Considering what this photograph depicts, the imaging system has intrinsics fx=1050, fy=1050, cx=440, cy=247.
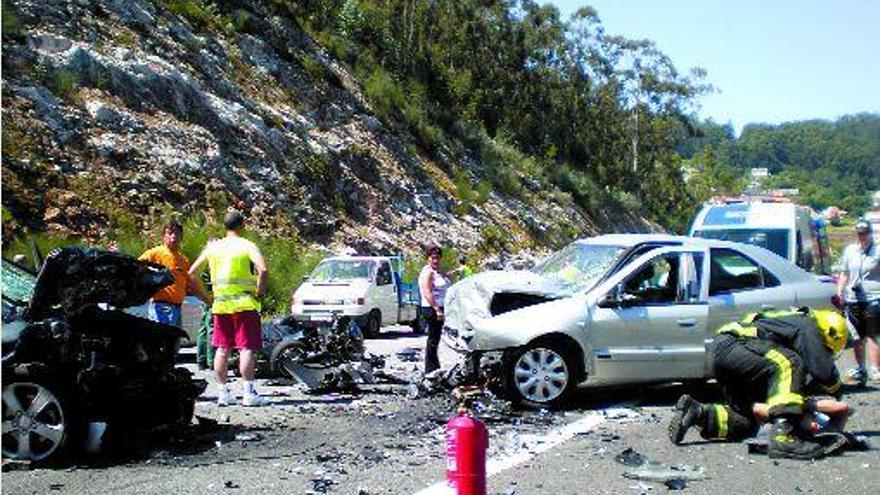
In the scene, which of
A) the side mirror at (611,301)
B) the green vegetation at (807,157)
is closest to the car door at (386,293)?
the side mirror at (611,301)

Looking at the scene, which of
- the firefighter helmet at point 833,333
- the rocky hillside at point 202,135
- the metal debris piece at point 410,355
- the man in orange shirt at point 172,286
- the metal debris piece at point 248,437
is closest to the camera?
the firefighter helmet at point 833,333

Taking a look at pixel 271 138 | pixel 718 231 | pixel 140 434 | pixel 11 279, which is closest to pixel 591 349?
pixel 140 434

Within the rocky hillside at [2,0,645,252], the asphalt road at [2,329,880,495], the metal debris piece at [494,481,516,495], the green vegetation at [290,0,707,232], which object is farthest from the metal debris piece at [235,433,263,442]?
the green vegetation at [290,0,707,232]

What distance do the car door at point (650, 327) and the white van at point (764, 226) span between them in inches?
327

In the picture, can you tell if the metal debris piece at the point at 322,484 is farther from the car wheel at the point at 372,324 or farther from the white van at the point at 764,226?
the car wheel at the point at 372,324

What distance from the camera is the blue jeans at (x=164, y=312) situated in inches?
407

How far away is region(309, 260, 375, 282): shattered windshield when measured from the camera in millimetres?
20844

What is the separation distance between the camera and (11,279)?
8.34 m

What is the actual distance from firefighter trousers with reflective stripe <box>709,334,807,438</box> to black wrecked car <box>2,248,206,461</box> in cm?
416

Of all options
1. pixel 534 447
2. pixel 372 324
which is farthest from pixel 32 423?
pixel 372 324

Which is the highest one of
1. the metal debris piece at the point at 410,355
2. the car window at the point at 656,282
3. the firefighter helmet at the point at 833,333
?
the car window at the point at 656,282

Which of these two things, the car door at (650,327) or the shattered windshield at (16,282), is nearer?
the shattered windshield at (16,282)

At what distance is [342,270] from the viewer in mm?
21078

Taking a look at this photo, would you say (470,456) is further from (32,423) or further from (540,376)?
(540,376)
